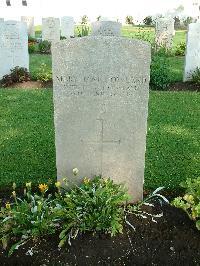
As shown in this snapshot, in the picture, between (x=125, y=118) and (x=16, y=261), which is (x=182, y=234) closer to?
(x=125, y=118)

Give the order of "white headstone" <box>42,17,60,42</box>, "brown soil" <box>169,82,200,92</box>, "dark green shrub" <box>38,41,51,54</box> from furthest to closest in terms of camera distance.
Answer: "white headstone" <box>42,17,60,42</box>
"dark green shrub" <box>38,41,51,54</box>
"brown soil" <box>169,82,200,92</box>

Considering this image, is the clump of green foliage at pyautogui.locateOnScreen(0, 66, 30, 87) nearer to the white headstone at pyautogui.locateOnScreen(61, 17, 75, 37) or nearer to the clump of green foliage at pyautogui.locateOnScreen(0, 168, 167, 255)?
the clump of green foliage at pyautogui.locateOnScreen(0, 168, 167, 255)

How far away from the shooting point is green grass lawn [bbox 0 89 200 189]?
4926 millimetres

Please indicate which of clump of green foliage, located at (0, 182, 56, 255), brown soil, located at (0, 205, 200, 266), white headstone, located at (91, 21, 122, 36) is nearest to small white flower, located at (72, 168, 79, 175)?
clump of green foliage, located at (0, 182, 56, 255)

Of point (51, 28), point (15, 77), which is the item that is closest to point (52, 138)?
point (15, 77)

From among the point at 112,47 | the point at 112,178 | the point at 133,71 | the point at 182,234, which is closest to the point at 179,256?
the point at 182,234

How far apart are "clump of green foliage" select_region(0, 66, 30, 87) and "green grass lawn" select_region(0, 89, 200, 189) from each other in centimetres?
115

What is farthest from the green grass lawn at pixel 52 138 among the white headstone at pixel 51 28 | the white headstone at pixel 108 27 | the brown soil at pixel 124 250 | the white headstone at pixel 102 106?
the white headstone at pixel 51 28

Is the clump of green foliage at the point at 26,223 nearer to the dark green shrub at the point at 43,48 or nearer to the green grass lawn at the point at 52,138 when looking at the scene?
the green grass lawn at the point at 52,138

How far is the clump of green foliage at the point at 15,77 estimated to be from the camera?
9.76 metres

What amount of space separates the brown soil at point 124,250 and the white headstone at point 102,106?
62 cm

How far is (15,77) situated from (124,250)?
728cm

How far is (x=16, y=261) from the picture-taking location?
11.0ft

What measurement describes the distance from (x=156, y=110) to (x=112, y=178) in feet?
12.0
